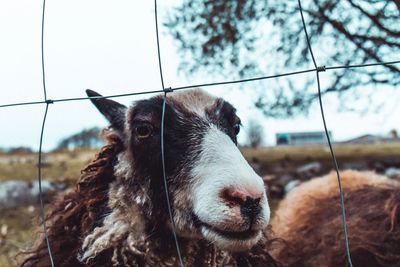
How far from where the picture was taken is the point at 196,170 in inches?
72.7

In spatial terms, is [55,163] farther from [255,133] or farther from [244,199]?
[244,199]

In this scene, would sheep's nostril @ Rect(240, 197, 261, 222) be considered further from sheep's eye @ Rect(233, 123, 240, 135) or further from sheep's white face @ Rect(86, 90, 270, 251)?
sheep's eye @ Rect(233, 123, 240, 135)

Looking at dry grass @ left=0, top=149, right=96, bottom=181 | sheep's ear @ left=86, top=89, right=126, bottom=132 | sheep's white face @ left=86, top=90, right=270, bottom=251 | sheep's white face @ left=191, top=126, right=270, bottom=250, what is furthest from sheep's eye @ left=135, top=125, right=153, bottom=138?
dry grass @ left=0, top=149, right=96, bottom=181

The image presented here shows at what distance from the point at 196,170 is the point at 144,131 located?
32 cm

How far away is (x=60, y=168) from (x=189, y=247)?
8.89ft

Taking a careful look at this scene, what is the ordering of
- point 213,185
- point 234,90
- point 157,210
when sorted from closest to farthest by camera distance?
1. point 213,185
2. point 157,210
3. point 234,90

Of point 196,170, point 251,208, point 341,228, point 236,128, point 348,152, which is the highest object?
point 236,128

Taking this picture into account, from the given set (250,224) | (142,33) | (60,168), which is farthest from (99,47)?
(60,168)

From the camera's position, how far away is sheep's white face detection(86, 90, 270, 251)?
1720mm

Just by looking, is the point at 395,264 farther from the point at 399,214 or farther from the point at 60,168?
the point at 60,168

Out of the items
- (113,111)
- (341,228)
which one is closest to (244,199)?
(113,111)

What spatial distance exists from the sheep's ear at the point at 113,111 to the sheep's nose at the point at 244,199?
684mm

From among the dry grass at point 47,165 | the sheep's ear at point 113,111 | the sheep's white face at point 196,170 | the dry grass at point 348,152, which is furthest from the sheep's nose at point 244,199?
the dry grass at point 348,152

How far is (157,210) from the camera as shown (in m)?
2.00
